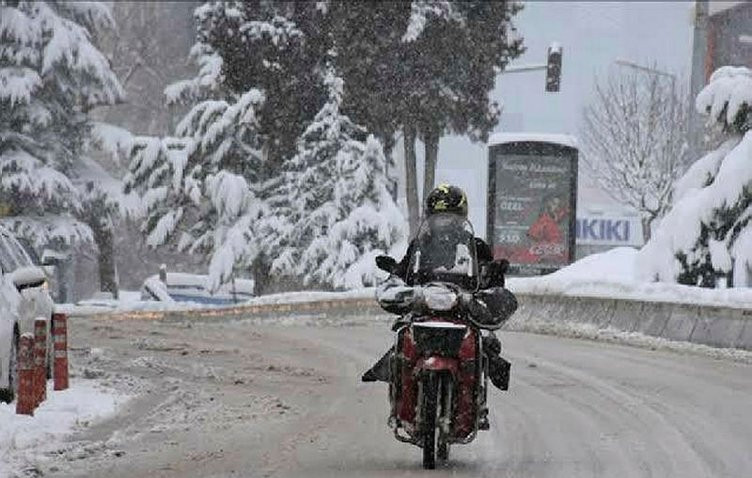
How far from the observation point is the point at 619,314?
22.9 meters

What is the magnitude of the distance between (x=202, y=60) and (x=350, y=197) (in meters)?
7.46

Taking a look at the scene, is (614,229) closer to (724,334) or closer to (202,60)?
(202,60)

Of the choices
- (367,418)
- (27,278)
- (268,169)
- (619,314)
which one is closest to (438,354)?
(367,418)

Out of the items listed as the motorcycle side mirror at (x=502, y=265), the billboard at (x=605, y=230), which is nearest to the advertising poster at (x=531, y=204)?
the motorcycle side mirror at (x=502, y=265)

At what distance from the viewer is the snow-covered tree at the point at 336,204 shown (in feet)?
129

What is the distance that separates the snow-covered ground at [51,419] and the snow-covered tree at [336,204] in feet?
79.8

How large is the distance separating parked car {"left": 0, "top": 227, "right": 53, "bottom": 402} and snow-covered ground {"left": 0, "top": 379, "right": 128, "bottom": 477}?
1.09 feet

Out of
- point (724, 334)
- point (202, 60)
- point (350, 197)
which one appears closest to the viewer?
point (724, 334)

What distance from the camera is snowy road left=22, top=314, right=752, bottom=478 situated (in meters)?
9.74

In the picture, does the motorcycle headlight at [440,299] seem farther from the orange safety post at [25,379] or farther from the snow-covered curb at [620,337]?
the snow-covered curb at [620,337]

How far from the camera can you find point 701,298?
2069 cm

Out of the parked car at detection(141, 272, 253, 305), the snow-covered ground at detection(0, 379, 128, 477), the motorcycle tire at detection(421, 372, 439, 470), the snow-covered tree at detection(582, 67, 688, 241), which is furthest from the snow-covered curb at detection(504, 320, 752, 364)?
the snow-covered tree at detection(582, 67, 688, 241)

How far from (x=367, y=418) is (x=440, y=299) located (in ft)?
11.4

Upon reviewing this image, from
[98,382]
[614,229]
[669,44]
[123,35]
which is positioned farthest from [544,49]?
[98,382]
